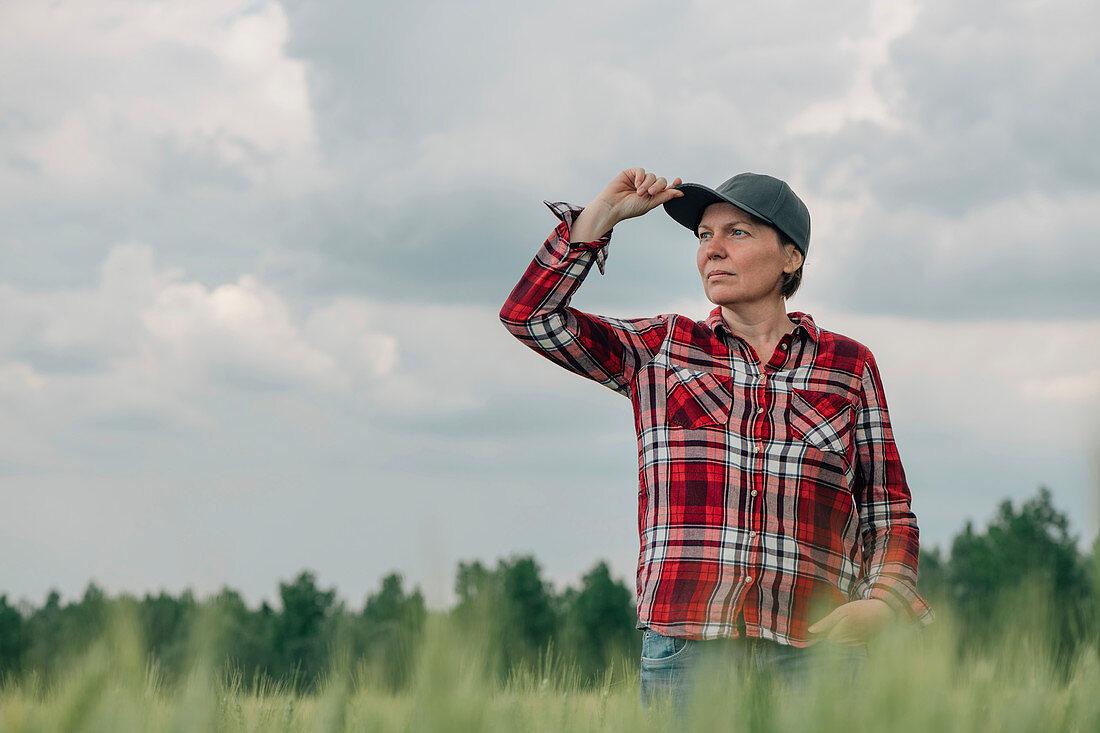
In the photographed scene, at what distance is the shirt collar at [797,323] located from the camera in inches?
135

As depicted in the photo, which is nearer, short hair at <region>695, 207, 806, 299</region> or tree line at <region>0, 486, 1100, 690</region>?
tree line at <region>0, 486, 1100, 690</region>

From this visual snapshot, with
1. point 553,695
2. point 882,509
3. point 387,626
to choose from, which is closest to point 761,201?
point 882,509

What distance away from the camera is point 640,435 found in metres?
3.36

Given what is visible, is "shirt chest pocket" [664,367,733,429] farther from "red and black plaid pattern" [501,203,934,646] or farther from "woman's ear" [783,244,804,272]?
"woman's ear" [783,244,804,272]

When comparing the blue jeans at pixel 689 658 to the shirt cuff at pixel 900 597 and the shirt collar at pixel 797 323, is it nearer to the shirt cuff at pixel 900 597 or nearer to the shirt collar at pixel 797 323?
the shirt cuff at pixel 900 597

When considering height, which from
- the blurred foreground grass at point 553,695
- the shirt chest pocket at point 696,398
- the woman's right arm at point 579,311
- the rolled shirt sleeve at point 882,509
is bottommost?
the blurred foreground grass at point 553,695

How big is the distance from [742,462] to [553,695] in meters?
0.94

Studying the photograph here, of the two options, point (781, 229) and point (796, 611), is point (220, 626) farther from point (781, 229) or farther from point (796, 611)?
point (781, 229)

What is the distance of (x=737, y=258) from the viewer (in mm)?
3346

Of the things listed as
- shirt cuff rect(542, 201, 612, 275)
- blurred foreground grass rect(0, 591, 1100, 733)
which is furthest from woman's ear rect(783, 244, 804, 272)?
blurred foreground grass rect(0, 591, 1100, 733)

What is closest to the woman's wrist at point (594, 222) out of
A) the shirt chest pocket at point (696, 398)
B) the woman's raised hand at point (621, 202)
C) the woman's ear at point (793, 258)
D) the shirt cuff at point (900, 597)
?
the woman's raised hand at point (621, 202)

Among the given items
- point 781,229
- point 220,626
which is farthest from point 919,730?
point 781,229

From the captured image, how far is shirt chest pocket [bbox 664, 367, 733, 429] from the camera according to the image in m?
3.19

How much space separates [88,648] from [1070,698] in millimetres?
2311
